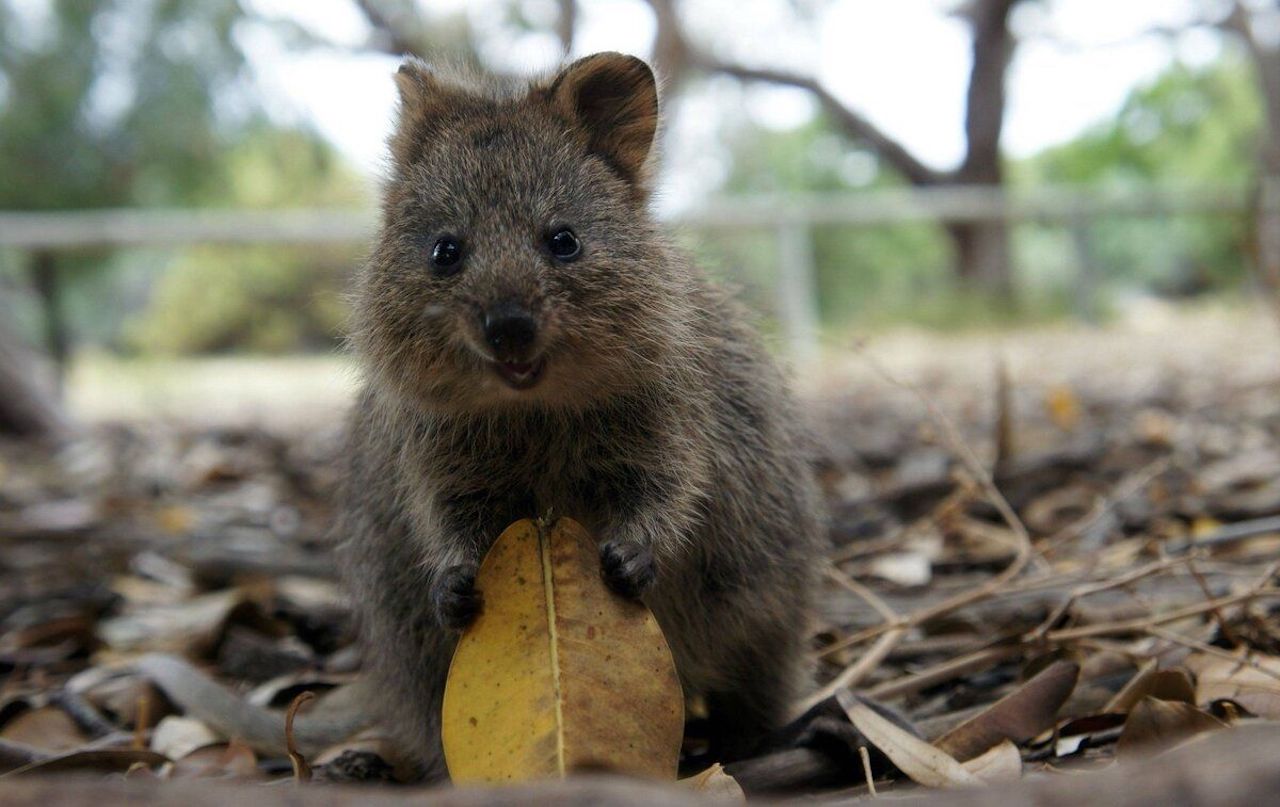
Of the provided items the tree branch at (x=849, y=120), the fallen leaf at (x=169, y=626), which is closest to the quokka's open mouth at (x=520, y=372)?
the fallen leaf at (x=169, y=626)

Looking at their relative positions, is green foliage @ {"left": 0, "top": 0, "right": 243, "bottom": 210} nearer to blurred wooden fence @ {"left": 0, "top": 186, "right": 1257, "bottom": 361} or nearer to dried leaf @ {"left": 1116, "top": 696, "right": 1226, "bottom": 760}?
blurred wooden fence @ {"left": 0, "top": 186, "right": 1257, "bottom": 361}

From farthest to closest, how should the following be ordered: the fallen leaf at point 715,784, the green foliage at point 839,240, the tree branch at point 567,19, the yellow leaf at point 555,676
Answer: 1. the green foliage at point 839,240
2. the tree branch at point 567,19
3. the fallen leaf at point 715,784
4. the yellow leaf at point 555,676

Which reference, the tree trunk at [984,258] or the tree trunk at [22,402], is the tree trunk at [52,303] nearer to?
the tree trunk at [22,402]

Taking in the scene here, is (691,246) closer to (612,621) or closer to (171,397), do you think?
(612,621)

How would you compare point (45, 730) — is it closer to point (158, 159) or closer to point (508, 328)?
point (508, 328)

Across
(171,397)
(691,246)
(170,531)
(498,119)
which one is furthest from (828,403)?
(171,397)

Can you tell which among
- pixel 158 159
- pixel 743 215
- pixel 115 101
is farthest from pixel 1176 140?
pixel 115 101
